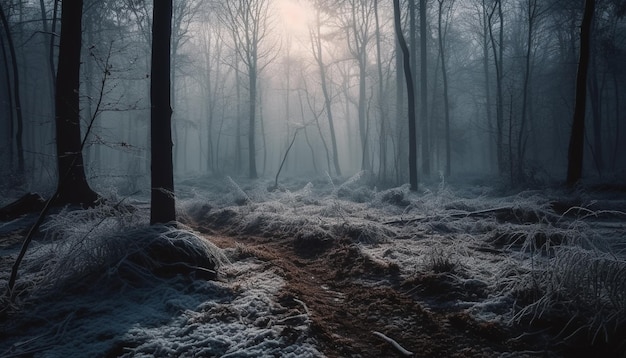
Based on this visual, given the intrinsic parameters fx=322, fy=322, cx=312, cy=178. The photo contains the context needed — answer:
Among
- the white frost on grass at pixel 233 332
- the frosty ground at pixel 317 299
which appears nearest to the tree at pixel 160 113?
the frosty ground at pixel 317 299

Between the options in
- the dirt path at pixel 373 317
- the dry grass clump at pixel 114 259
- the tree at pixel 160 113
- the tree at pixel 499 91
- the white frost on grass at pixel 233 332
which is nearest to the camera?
the white frost on grass at pixel 233 332

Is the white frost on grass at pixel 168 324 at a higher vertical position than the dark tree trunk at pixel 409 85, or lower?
lower

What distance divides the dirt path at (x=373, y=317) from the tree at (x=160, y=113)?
5.48ft

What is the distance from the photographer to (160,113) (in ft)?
15.0

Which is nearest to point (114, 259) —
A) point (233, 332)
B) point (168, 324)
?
point (168, 324)

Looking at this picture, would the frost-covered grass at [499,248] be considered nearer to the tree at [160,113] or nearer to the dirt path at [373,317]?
the dirt path at [373,317]

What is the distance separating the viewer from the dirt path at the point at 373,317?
2430mm

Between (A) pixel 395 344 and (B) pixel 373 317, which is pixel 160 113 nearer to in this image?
(B) pixel 373 317

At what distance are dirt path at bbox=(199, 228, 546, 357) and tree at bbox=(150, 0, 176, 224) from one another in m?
1.67

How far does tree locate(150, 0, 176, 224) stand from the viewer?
460 centimetres

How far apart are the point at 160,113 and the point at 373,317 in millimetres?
3860

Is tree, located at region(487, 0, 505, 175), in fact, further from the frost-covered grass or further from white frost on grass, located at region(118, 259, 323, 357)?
white frost on grass, located at region(118, 259, 323, 357)

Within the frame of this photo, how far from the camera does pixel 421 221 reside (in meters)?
6.79

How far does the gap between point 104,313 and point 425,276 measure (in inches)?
128
